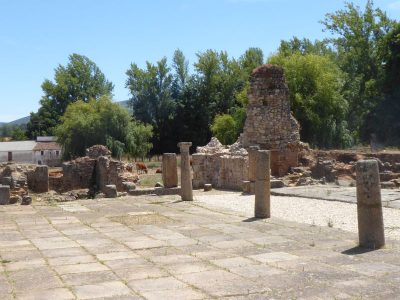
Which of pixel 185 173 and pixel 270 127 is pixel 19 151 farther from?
pixel 185 173

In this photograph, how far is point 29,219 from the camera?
11.5 metres

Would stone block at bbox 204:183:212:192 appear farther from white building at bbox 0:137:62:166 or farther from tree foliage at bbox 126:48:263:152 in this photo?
white building at bbox 0:137:62:166

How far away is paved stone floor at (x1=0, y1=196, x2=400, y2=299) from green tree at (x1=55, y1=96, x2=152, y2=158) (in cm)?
3130

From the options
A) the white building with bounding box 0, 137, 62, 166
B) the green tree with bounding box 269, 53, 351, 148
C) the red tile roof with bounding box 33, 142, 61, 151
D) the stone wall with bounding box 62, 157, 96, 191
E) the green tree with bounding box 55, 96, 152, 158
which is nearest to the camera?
the stone wall with bounding box 62, 157, 96, 191

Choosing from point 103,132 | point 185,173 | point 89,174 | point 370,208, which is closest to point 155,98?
point 103,132

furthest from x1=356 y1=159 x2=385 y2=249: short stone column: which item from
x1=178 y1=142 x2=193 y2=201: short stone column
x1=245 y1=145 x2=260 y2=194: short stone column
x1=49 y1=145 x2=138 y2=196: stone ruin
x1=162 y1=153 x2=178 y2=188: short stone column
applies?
x1=49 y1=145 x2=138 y2=196: stone ruin

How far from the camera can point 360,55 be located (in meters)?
44.4

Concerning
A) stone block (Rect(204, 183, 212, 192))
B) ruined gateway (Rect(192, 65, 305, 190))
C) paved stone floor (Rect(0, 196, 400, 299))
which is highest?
ruined gateway (Rect(192, 65, 305, 190))

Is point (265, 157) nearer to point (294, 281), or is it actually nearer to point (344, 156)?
point (294, 281)

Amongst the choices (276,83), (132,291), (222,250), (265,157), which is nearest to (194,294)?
(132,291)

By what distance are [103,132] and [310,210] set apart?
32008 mm

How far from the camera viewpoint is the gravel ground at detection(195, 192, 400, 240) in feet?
33.0

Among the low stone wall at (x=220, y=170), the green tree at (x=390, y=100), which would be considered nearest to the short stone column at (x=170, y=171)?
the low stone wall at (x=220, y=170)

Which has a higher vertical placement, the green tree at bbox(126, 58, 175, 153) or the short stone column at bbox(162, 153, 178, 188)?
the green tree at bbox(126, 58, 175, 153)
